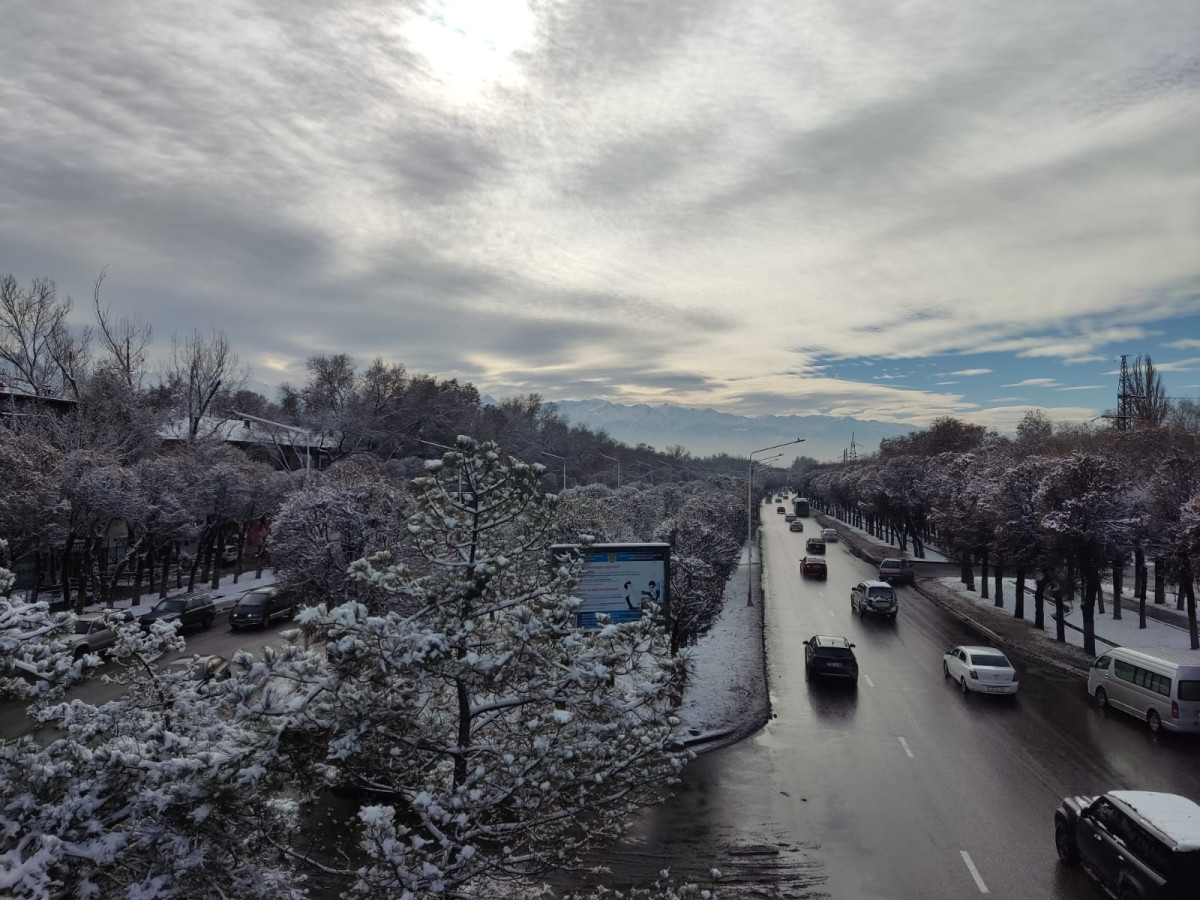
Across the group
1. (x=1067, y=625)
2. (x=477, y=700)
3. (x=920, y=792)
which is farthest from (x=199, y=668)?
(x=1067, y=625)

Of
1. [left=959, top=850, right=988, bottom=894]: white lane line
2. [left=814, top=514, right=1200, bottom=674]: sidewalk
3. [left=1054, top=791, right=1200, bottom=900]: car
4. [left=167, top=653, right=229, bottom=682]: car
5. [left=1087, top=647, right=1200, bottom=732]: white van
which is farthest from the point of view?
[left=814, top=514, right=1200, bottom=674]: sidewalk

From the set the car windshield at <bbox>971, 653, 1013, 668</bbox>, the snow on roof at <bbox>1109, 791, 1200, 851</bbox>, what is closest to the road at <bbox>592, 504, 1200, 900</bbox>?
the car windshield at <bbox>971, 653, 1013, 668</bbox>

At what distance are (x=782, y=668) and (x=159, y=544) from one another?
86.0 ft

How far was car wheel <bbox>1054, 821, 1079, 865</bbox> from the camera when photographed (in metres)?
10.0

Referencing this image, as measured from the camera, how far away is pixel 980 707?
57.4 ft

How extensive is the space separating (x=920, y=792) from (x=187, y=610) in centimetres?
2518

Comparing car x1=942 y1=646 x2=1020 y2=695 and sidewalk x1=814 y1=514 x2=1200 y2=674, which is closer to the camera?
car x1=942 y1=646 x2=1020 y2=695

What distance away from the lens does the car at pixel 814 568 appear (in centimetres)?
4081

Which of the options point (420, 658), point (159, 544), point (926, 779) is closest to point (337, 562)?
point (420, 658)

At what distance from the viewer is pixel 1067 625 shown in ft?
84.9

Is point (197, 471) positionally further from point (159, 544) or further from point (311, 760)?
point (311, 760)

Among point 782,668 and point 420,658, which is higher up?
point 420,658

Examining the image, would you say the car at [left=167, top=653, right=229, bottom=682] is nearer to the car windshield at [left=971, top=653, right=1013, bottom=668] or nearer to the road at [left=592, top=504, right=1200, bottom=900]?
the road at [left=592, top=504, right=1200, bottom=900]

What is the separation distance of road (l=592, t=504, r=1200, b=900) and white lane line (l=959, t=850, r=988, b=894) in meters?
0.01
